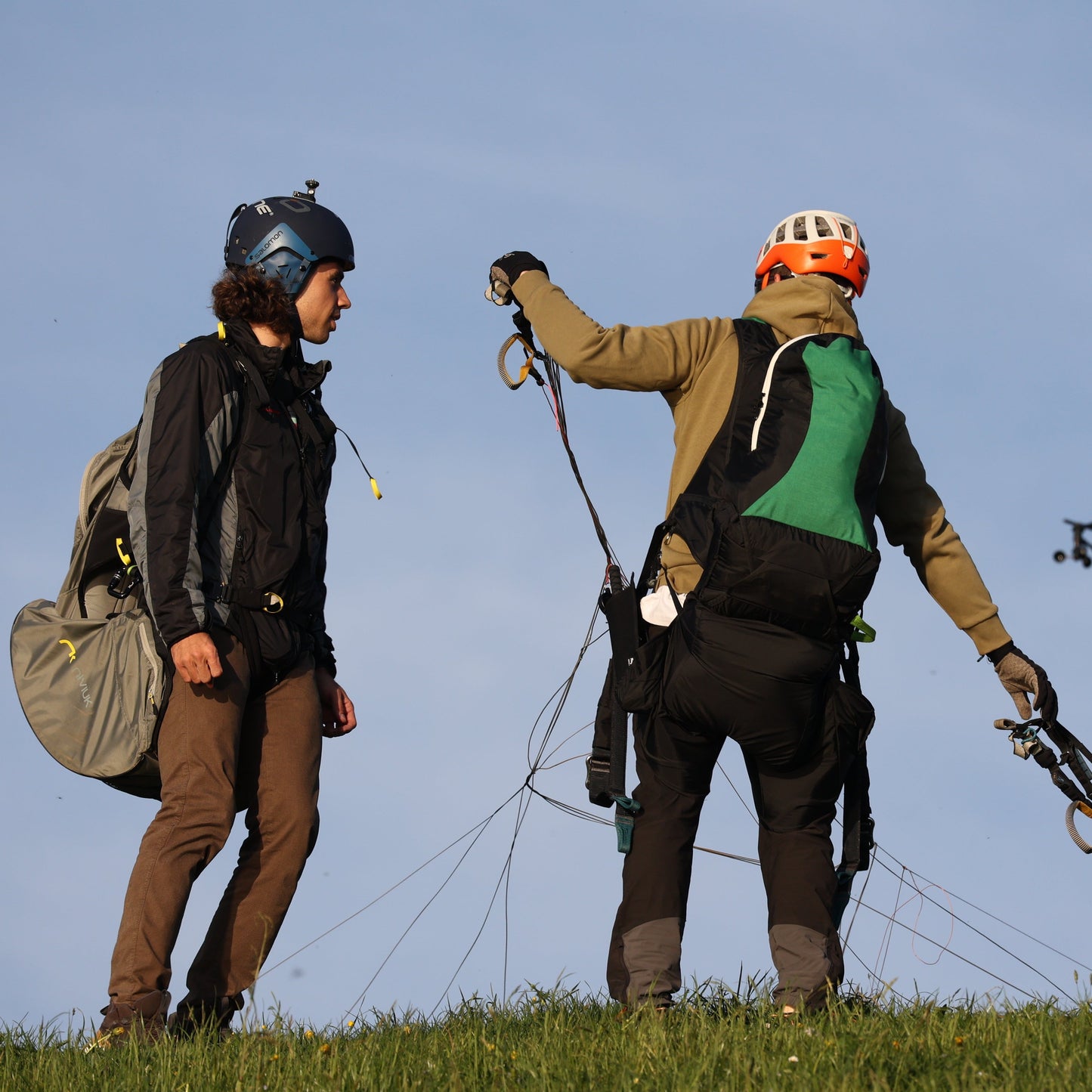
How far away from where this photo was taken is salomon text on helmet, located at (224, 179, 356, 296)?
551cm

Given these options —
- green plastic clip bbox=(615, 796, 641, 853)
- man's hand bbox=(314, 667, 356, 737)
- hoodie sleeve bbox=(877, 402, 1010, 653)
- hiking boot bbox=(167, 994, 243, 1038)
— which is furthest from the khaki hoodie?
hiking boot bbox=(167, 994, 243, 1038)

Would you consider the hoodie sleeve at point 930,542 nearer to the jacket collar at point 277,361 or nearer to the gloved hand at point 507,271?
the gloved hand at point 507,271

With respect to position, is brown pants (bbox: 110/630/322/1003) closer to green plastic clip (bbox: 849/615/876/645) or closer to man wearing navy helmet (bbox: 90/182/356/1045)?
man wearing navy helmet (bbox: 90/182/356/1045)

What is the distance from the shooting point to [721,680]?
4621 mm

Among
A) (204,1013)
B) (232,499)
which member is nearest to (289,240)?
(232,499)

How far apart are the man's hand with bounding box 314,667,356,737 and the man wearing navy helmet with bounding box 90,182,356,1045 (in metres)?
0.01

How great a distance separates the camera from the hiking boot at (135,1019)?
446cm

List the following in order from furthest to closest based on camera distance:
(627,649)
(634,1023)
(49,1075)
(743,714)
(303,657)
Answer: (303,657) → (627,649) → (743,714) → (634,1023) → (49,1075)

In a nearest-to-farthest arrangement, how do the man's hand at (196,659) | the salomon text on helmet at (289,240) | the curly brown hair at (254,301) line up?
the man's hand at (196,659)
the curly brown hair at (254,301)
the salomon text on helmet at (289,240)

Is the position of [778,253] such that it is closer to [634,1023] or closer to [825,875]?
[825,875]

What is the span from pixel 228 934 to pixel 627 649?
1625 mm

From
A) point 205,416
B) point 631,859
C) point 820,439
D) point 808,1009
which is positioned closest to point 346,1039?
point 631,859

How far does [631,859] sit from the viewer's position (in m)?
4.89

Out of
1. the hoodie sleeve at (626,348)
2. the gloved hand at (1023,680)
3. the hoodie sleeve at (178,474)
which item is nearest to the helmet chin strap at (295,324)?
the hoodie sleeve at (178,474)
